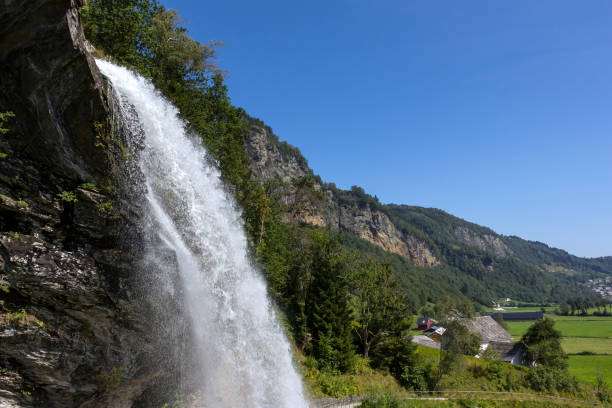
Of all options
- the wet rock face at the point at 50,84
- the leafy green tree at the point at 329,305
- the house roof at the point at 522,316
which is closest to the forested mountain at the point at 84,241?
the wet rock face at the point at 50,84

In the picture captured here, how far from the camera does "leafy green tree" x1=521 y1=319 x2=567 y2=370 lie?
51844mm

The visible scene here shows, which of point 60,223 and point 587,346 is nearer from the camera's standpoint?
point 60,223

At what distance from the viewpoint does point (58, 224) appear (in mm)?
10984

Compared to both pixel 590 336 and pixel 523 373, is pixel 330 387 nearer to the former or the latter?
pixel 523 373

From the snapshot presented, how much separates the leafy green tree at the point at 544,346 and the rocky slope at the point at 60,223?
6020cm

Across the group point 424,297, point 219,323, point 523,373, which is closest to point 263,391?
point 219,323

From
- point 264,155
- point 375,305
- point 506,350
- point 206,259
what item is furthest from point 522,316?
point 206,259

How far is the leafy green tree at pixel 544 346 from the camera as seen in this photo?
170 feet

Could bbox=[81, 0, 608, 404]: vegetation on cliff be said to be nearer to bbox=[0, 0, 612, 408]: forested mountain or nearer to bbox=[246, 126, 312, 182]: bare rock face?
bbox=[0, 0, 612, 408]: forested mountain

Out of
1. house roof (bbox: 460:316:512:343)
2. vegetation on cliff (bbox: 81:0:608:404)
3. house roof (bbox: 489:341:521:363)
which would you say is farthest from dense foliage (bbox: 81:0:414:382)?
house roof (bbox: 460:316:512:343)

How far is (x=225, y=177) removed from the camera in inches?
1036

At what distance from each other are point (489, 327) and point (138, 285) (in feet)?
259

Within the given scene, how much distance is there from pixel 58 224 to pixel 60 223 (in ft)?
0.22

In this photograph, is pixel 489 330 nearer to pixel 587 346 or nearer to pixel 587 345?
pixel 587 346
